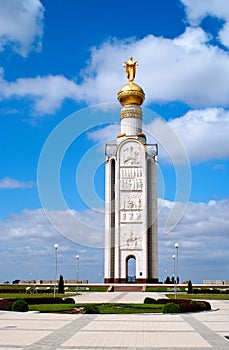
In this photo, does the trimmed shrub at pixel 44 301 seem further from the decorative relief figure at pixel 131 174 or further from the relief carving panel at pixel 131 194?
the decorative relief figure at pixel 131 174

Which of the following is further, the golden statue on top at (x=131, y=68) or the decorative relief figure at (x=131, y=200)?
the golden statue on top at (x=131, y=68)

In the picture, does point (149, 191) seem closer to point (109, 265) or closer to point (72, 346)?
point (109, 265)

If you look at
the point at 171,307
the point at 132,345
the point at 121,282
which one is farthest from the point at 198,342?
the point at 121,282

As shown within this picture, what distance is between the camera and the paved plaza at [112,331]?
11086mm

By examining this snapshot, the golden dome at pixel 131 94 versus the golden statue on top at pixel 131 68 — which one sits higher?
the golden statue on top at pixel 131 68

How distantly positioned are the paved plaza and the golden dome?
1220 inches

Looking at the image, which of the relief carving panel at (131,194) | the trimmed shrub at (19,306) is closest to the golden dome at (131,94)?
the relief carving panel at (131,194)

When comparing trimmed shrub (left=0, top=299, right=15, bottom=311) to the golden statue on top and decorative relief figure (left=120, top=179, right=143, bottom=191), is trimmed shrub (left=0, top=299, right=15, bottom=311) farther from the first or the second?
the golden statue on top

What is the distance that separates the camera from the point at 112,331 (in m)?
13.4

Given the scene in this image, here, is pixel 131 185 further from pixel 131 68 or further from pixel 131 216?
pixel 131 68

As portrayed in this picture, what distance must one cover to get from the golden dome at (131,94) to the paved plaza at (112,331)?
3099 centimetres

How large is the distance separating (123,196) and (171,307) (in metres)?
26.7

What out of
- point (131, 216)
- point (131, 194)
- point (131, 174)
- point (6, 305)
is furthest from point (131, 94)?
point (6, 305)

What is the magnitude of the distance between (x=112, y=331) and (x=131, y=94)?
35.3 metres
